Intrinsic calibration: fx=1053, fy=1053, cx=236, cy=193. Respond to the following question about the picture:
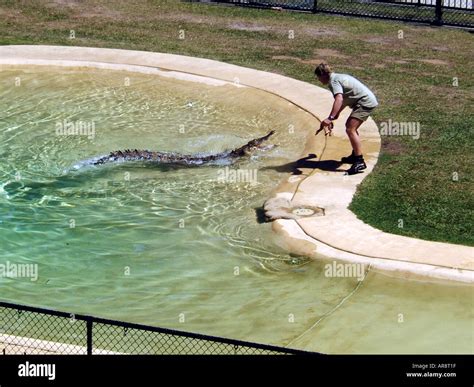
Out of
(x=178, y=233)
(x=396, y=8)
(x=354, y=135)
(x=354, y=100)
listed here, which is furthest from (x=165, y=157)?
(x=396, y=8)

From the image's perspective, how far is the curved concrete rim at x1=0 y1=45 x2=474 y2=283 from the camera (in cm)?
1260

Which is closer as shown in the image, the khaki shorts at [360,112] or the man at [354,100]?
the man at [354,100]

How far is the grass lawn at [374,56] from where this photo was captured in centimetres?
1462

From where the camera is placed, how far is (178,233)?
46.8ft

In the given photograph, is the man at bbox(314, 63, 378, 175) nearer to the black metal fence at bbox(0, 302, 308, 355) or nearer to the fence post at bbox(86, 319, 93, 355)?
the black metal fence at bbox(0, 302, 308, 355)

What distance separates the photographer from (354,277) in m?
12.5

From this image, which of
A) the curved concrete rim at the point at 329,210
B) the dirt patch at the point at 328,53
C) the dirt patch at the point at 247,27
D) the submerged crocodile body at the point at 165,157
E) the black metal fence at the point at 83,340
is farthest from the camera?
the dirt patch at the point at 247,27

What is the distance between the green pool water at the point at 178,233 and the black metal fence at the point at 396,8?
670 centimetres

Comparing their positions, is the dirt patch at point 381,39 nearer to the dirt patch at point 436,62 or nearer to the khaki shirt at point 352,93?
the dirt patch at point 436,62

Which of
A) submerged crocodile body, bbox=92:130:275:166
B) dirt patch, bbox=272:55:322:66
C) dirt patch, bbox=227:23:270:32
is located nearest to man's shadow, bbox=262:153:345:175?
submerged crocodile body, bbox=92:130:275:166

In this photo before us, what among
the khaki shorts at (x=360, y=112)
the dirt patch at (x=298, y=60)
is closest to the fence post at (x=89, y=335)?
the khaki shorts at (x=360, y=112)

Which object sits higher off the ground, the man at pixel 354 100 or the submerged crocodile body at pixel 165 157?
the man at pixel 354 100

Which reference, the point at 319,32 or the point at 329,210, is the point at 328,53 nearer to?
the point at 319,32

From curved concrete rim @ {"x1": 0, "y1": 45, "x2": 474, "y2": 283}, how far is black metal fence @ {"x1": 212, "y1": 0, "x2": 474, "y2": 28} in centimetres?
565
